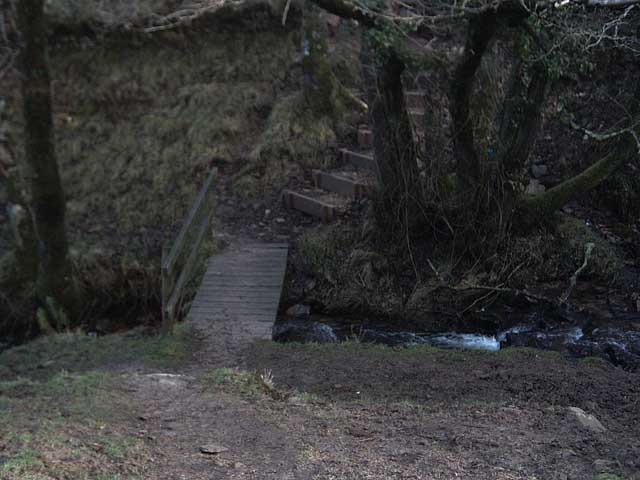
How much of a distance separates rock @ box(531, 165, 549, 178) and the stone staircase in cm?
190

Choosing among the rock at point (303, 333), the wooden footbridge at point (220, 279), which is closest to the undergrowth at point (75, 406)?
the wooden footbridge at point (220, 279)

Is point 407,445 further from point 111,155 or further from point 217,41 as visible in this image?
point 217,41

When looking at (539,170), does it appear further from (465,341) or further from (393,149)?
(465,341)

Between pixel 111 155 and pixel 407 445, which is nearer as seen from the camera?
pixel 407 445

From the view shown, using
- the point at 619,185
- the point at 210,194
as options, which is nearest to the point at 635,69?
the point at 619,185

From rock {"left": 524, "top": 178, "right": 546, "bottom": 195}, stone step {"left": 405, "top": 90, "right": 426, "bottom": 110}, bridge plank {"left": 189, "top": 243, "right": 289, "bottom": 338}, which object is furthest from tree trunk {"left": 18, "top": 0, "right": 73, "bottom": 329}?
rock {"left": 524, "top": 178, "right": 546, "bottom": 195}

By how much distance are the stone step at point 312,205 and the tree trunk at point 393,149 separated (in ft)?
4.14

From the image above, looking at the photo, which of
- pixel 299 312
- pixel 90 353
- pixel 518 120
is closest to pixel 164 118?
pixel 299 312

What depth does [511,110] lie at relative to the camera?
31.7ft

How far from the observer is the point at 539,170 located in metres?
11.9

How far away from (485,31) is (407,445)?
4.69 m

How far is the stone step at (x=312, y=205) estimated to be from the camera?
11336mm

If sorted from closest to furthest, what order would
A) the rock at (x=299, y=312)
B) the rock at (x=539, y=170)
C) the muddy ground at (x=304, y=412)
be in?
the muddy ground at (x=304, y=412) → the rock at (x=299, y=312) → the rock at (x=539, y=170)

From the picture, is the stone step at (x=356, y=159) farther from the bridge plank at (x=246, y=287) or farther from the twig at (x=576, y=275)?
the twig at (x=576, y=275)
